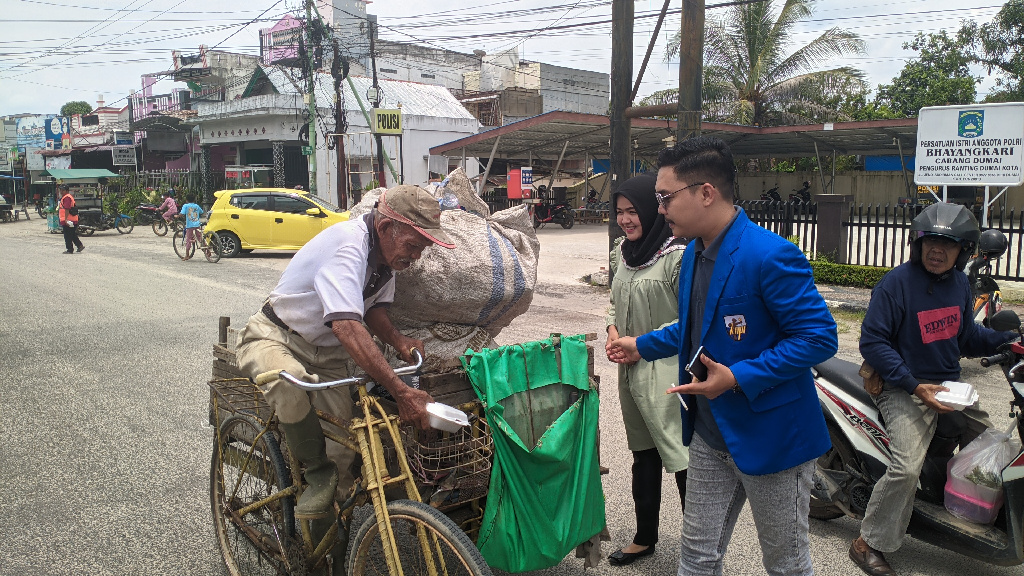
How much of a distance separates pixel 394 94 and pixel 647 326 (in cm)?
3366

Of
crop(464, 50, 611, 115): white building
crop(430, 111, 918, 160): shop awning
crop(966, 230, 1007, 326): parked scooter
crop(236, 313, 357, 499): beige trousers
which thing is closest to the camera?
crop(236, 313, 357, 499): beige trousers

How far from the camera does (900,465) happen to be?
3182 mm

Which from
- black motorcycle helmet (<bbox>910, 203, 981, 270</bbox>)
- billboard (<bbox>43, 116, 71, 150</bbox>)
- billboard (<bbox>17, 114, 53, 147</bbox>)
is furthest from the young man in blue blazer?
billboard (<bbox>17, 114, 53, 147</bbox>)

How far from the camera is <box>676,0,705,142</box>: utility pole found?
375 inches

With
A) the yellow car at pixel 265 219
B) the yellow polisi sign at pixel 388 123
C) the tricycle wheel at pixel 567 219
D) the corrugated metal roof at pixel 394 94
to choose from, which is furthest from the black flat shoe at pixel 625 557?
the corrugated metal roof at pixel 394 94

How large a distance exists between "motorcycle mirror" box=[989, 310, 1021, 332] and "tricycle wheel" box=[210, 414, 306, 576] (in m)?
3.07

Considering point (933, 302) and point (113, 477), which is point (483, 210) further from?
point (113, 477)

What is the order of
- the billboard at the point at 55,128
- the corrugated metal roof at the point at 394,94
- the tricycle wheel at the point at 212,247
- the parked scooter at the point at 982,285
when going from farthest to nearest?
the billboard at the point at 55,128, the corrugated metal roof at the point at 394,94, the tricycle wheel at the point at 212,247, the parked scooter at the point at 982,285

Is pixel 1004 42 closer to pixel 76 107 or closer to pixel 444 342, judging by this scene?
pixel 444 342

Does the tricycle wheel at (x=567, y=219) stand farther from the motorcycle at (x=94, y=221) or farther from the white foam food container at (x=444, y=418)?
the white foam food container at (x=444, y=418)

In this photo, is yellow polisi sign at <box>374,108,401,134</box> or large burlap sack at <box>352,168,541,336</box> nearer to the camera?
large burlap sack at <box>352,168,541,336</box>

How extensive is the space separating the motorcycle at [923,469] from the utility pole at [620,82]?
6585mm

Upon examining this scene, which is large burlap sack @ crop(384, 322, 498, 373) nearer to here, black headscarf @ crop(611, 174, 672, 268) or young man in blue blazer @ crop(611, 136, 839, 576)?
black headscarf @ crop(611, 174, 672, 268)

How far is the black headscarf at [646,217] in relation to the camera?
3.16 meters
